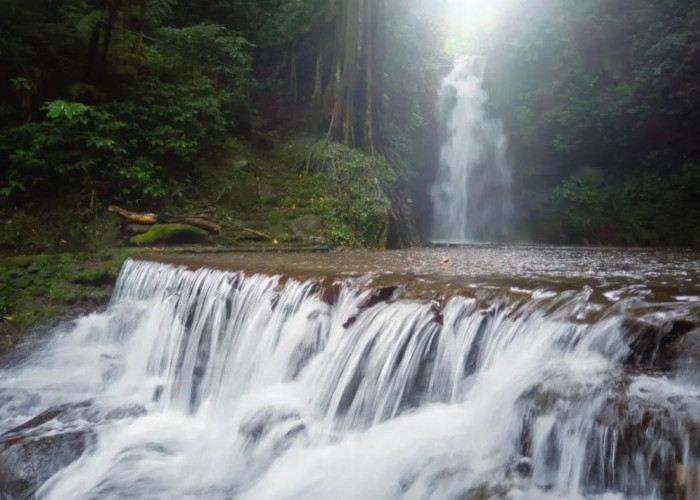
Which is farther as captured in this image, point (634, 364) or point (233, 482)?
point (233, 482)

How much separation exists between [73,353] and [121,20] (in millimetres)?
7713

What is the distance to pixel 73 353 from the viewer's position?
703cm

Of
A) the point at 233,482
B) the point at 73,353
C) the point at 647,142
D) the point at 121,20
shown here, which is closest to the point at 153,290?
the point at 73,353

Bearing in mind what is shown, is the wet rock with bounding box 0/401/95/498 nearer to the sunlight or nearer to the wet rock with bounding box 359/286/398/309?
the wet rock with bounding box 359/286/398/309

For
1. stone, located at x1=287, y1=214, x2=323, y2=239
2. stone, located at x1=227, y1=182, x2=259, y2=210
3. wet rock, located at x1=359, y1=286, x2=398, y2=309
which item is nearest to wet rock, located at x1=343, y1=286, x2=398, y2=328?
wet rock, located at x1=359, y1=286, x2=398, y2=309

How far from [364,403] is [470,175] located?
14.6 m

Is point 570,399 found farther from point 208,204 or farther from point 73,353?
point 208,204

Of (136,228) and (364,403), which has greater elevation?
(136,228)

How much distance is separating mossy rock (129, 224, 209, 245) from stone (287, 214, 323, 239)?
1636 millimetres

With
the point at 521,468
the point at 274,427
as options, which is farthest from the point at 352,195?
the point at 521,468

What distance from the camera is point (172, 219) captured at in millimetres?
9758

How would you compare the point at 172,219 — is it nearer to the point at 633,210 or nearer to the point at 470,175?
the point at 470,175

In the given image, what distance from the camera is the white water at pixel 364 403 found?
305 cm

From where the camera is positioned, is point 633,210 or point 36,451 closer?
point 36,451
